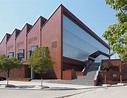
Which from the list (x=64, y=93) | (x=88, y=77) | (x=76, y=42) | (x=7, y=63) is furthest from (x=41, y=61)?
(x=76, y=42)

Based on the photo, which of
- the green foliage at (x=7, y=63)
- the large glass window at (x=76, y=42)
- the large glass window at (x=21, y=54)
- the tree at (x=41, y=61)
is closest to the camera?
the tree at (x=41, y=61)

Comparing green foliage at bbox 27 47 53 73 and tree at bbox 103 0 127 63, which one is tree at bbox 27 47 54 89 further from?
tree at bbox 103 0 127 63

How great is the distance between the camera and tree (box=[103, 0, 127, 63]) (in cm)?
591

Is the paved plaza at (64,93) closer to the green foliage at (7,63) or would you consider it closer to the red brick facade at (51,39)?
the green foliage at (7,63)

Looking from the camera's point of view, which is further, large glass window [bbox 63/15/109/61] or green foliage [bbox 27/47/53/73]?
large glass window [bbox 63/15/109/61]

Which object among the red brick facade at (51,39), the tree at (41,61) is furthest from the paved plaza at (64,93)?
the red brick facade at (51,39)

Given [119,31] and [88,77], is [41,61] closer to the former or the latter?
[88,77]

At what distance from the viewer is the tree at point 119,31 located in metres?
5.91

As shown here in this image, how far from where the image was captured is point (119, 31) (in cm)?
599

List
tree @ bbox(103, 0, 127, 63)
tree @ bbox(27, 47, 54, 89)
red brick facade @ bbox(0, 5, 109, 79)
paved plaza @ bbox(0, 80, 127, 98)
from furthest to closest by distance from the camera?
red brick facade @ bbox(0, 5, 109, 79) < tree @ bbox(27, 47, 54, 89) < paved plaza @ bbox(0, 80, 127, 98) < tree @ bbox(103, 0, 127, 63)

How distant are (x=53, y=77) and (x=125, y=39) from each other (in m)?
37.5

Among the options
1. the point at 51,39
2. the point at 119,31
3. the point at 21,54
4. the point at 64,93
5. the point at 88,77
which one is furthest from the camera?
the point at 21,54

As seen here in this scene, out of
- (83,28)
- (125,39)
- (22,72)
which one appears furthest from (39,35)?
(125,39)

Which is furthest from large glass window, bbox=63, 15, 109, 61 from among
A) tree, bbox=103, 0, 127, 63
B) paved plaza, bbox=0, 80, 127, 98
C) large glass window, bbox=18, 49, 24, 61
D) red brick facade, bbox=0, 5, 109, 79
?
tree, bbox=103, 0, 127, 63
